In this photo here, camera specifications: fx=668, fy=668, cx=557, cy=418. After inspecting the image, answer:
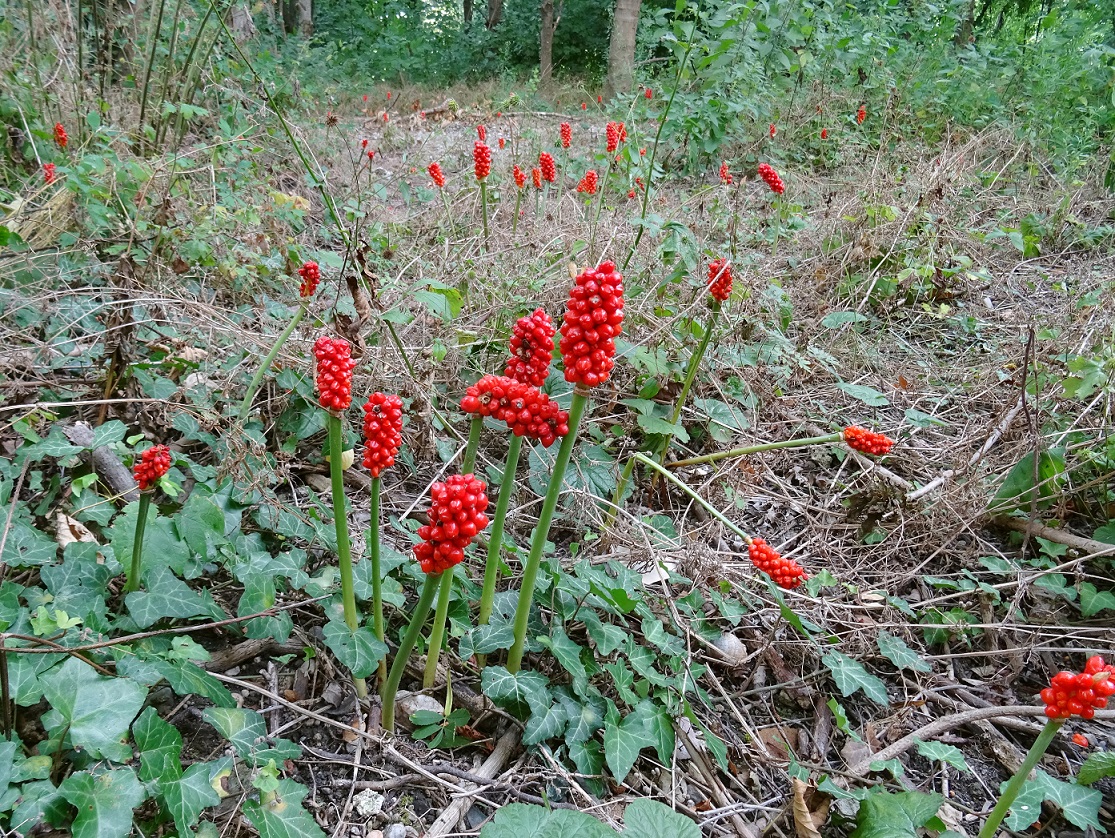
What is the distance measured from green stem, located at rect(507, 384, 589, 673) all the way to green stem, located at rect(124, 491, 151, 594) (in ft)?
2.81

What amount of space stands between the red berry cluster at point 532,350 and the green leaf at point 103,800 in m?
1.06

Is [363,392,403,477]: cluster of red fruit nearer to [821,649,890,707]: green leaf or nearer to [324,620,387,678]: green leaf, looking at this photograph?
[324,620,387,678]: green leaf

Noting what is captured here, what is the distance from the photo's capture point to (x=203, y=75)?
443cm

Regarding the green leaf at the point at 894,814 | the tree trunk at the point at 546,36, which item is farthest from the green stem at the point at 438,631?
the tree trunk at the point at 546,36

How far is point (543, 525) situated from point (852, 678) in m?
1.11

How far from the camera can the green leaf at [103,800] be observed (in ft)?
3.87

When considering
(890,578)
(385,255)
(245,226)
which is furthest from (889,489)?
(245,226)

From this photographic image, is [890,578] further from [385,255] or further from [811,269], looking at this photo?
[385,255]

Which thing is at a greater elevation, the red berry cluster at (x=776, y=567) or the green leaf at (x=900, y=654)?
the red berry cluster at (x=776, y=567)

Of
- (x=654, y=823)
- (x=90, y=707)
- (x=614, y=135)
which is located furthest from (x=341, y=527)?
(x=614, y=135)

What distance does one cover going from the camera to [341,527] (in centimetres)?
145

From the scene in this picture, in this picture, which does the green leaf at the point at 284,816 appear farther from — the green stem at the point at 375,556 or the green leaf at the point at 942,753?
the green leaf at the point at 942,753

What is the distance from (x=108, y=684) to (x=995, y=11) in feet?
55.6

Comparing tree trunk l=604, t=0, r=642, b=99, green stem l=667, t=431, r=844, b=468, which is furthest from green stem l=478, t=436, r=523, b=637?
tree trunk l=604, t=0, r=642, b=99
